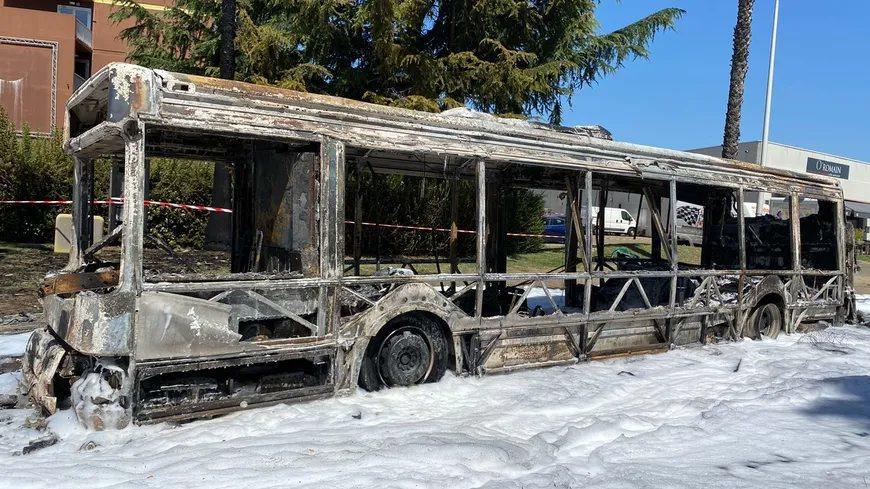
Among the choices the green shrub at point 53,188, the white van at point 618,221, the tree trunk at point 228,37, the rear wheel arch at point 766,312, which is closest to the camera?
the rear wheel arch at point 766,312

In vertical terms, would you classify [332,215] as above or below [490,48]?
below

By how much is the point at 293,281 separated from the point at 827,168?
162 feet

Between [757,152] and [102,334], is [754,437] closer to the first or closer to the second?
[102,334]

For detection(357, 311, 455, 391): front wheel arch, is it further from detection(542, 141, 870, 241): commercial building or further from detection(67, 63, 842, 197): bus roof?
detection(542, 141, 870, 241): commercial building

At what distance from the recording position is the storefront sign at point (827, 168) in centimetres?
4412

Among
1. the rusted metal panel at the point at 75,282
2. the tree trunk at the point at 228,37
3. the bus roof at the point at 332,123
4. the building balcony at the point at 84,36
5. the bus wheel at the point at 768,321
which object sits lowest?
the bus wheel at the point at 768,321

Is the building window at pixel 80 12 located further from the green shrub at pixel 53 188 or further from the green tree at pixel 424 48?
the green shrub at pixel 53 188

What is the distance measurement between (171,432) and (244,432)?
1.67ft

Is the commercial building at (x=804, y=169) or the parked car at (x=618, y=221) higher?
the commercial building at (x=804, y=169)

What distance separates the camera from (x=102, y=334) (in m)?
4.63

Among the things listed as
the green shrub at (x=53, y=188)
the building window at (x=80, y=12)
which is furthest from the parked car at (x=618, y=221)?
the building window at (x=80, y=12)

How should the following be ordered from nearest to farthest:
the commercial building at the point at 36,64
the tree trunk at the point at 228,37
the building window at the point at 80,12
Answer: the tree trunk at the point at 228,37
the commercial building at the point at 36,64
the building window at the point at 80,12

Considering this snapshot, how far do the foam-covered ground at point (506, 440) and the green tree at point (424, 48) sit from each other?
11.3 m

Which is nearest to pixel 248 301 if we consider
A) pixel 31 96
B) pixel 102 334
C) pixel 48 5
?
pixel 102 334
